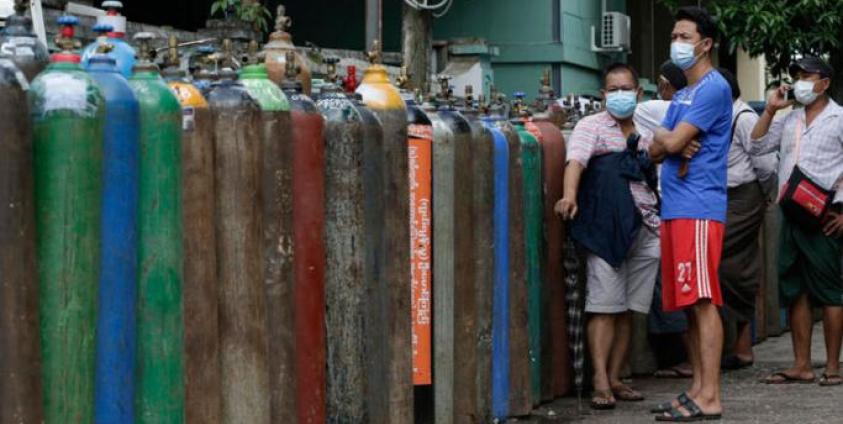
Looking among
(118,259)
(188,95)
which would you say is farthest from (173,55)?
(118,259)

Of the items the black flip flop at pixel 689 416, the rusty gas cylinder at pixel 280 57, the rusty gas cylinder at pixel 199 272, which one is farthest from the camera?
the black flip flop at pixel 689 416

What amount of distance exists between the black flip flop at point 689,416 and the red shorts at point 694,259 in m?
0.50

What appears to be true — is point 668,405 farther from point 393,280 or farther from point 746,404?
point 393,280

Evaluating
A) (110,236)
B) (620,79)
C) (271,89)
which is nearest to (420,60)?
(620,79)

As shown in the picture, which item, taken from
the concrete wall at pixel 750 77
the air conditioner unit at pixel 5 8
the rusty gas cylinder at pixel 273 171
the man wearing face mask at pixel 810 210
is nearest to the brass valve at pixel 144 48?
the rusty gas cylinder at pixel 273 171

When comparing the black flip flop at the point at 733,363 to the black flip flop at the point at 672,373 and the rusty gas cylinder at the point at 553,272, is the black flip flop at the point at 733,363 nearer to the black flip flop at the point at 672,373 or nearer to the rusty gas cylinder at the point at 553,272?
the black flip flop at the point at 672,373

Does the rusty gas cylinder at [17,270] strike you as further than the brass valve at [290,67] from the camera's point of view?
No

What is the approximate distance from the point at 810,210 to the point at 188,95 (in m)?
5.34

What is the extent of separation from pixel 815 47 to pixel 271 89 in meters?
13.9

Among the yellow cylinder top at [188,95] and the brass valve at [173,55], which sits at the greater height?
the brass valve at [173,55]

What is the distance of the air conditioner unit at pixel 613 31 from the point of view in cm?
2111

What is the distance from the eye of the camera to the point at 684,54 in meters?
8.95

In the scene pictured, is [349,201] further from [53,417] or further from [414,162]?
[53,417]

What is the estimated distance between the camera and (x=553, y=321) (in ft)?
31.3
